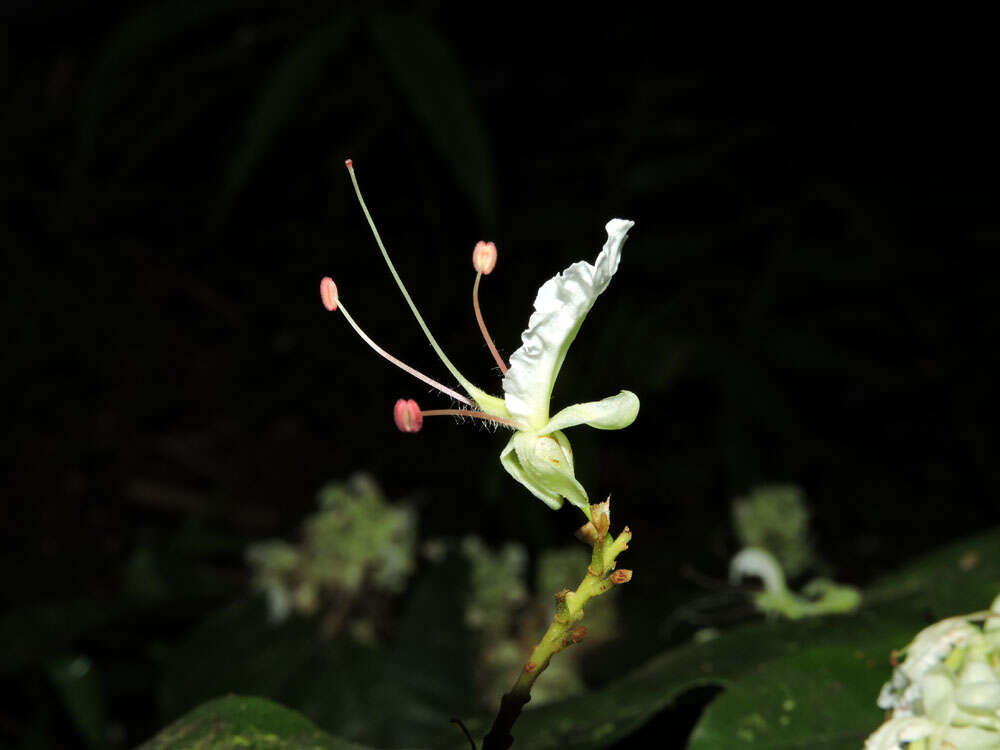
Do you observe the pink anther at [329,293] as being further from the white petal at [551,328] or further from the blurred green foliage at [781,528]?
the blurred green foliage at [781,528]

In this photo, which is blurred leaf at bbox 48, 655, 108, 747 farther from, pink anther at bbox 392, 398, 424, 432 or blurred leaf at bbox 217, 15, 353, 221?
pink anther at bbox 392, 398, 424, 432

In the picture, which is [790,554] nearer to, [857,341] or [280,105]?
[857,341]

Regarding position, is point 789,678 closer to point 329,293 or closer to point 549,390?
point 549,390

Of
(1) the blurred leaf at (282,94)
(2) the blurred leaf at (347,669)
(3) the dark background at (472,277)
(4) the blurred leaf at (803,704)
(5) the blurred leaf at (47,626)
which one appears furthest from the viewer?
(3) the dark background at (472,277)

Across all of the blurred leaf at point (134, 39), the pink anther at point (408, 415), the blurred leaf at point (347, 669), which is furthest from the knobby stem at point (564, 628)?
the blurred leaf at point (134, 39)

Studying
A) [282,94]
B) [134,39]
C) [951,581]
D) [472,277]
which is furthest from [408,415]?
[472,277]

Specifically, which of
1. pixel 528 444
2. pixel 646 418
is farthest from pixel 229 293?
pixel 528 444

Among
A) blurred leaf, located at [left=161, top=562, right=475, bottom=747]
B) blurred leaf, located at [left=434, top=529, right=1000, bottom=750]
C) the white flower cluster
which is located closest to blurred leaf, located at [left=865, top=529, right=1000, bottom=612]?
blurred leaf, located at [left=434, top=529, right=1000, bottom=750]

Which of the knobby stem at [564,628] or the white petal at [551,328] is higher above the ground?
the white petal at [551,328]
